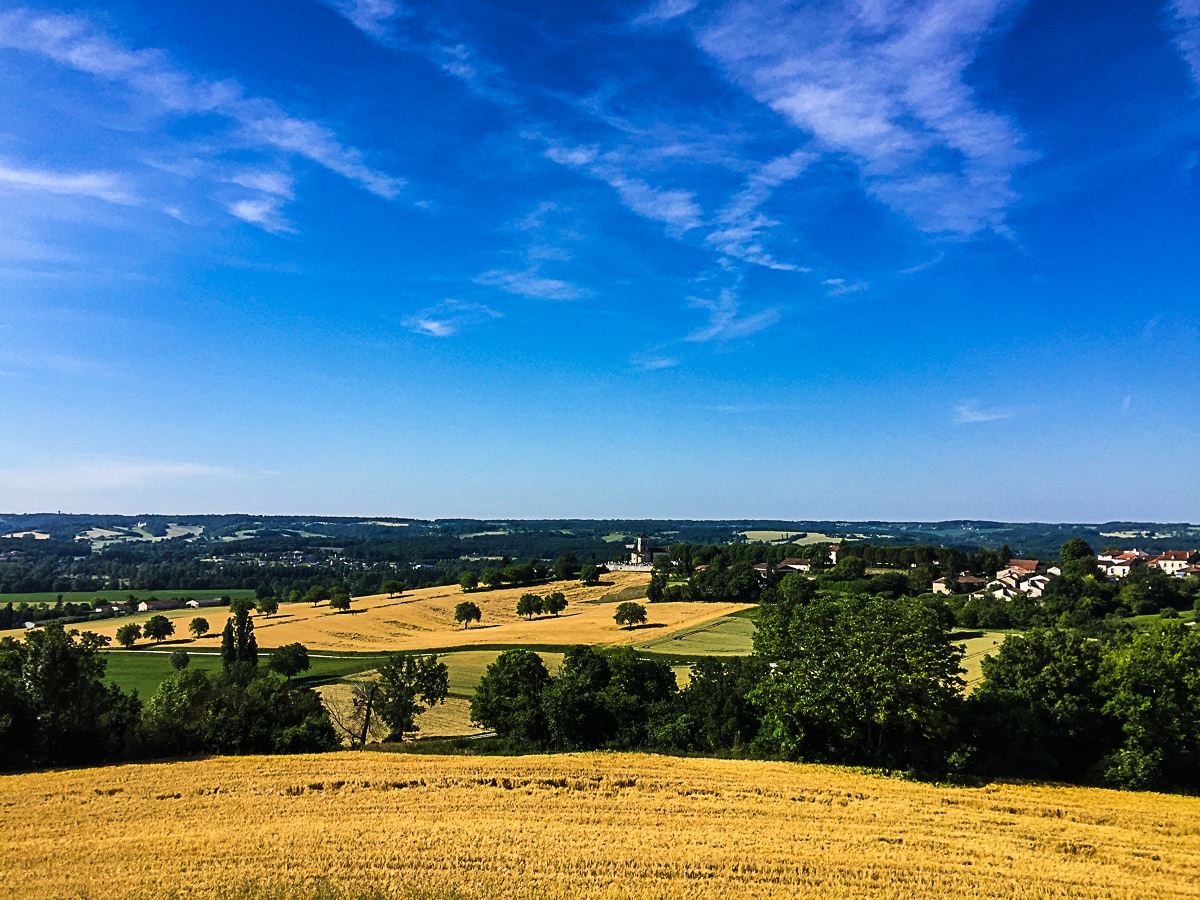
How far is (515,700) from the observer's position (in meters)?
44.1

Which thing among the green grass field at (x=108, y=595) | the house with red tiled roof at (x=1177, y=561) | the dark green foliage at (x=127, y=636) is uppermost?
the house with red tiled roof at (x=1177, y=561)

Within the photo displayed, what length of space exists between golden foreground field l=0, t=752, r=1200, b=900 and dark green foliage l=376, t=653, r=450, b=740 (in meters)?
18.3

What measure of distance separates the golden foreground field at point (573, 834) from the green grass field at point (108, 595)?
15935 cm

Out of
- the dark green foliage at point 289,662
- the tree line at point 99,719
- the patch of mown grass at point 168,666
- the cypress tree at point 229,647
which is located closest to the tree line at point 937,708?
the tree line at point 99,719

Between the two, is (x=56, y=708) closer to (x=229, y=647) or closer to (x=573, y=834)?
(x=573, y=834)

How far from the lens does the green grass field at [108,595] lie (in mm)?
161375

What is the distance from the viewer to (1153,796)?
1130 inches

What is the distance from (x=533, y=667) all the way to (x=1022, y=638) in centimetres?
2961

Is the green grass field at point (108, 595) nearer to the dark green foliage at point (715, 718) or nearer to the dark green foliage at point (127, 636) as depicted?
the dark green foliage at point (127, 636)

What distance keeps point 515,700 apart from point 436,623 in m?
79.0

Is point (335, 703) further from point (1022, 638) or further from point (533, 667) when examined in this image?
point (1022, 638)

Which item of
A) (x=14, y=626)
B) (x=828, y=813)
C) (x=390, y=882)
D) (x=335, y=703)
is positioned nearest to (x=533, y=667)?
(x=335, y=703)

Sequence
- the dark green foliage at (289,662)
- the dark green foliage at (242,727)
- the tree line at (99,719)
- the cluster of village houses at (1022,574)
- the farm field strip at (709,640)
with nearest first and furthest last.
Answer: the tree line at (99,719) < the dark green foliage at (242,727) < the dark green foliage at (289,662) < the farm field strip at (709,640) < the cluster of village houses at (1022,574)

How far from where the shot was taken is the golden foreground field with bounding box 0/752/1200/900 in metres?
18.2
